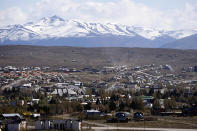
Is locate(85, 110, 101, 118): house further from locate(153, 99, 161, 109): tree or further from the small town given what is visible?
locate(153, 99, 161, 109): tree

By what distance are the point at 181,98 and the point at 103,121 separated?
45.0 ft

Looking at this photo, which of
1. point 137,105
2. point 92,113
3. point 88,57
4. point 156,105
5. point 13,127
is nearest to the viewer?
point 13,127

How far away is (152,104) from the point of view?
35.6m

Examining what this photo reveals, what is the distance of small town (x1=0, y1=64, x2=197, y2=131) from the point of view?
25370mm

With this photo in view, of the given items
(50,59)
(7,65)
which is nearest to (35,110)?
(7,65)

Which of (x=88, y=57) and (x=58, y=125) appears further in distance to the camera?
(x=88, y=57)

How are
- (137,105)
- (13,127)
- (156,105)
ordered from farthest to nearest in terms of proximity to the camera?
(156,105)
(137,105)
(13,127)

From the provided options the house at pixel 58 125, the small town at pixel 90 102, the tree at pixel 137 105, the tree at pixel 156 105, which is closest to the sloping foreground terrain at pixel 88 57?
the small town at pixel 90 102

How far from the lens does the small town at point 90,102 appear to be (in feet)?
83.2

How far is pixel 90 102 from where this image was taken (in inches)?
1371

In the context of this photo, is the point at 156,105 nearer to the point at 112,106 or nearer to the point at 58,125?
the point at 112,106

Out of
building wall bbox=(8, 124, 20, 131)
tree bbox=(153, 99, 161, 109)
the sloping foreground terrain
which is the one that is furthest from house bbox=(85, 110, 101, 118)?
the sloping foreground terrain

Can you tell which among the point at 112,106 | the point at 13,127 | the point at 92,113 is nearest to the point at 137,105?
the point at 112,106

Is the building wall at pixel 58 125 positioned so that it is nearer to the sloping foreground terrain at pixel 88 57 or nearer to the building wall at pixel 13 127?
the building wall at pixel 13 127
